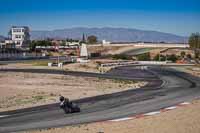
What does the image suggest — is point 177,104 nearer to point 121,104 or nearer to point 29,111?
point 121,104

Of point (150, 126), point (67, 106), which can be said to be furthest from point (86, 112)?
point (150, 126)

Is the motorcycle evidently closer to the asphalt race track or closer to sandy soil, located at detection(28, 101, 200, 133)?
the asphalt race track

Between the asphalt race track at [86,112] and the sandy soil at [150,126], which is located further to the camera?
the asphalt race track at [86,112]

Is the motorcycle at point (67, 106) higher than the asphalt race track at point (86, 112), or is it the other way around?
the motorcycle at point (67, 106)

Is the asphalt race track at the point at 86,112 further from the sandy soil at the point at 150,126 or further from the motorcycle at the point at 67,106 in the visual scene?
the sandy soil at the point at 150,126

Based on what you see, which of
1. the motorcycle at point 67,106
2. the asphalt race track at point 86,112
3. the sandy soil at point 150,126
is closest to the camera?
the sandy soil at point 150,126

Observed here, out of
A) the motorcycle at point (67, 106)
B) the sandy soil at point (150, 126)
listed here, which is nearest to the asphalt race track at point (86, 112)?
the motorcycle at point (67, 106)

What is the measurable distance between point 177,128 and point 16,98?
1657cm

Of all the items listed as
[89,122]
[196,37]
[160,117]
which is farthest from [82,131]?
[196,37]

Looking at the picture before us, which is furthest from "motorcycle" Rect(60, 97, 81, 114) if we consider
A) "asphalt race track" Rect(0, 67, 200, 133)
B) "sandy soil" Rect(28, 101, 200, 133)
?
"sandy soil" Rect(28, 101, 200, 133)

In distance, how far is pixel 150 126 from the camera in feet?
53.1

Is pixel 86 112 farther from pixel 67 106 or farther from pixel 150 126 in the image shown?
pixel 150 126

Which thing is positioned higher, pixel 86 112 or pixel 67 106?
pixel 67 106

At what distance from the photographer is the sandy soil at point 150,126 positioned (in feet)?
49.8
